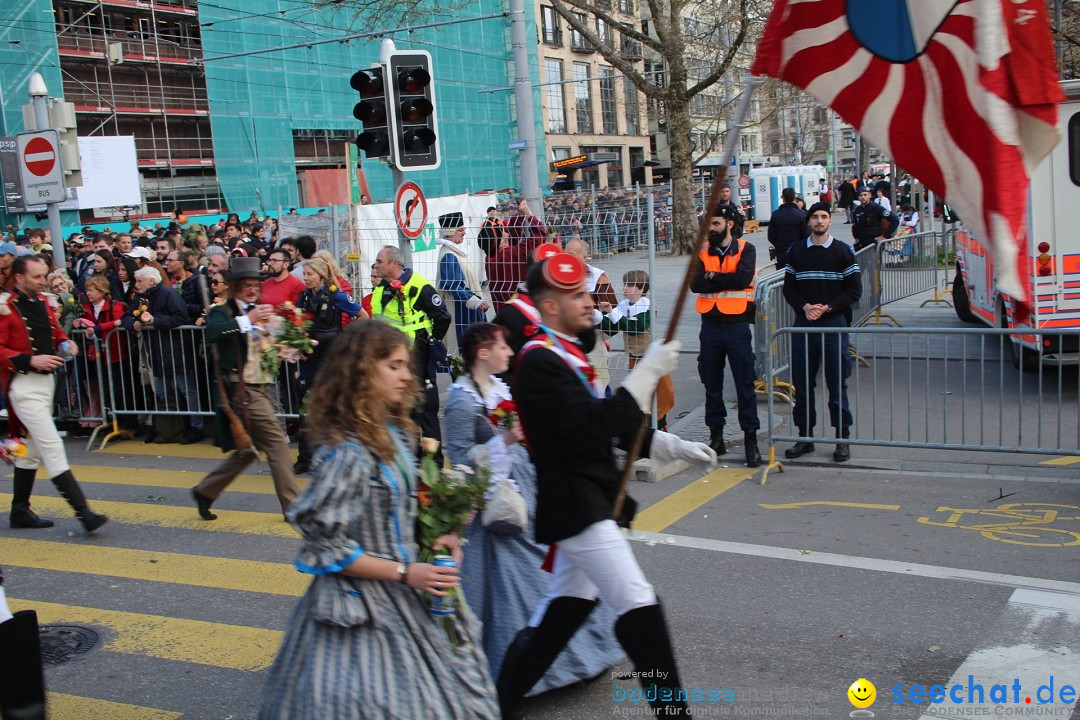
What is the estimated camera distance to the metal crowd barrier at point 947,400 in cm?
776

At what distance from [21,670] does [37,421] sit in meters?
3.81

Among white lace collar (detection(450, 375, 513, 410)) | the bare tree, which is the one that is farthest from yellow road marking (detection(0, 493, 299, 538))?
the bare tree

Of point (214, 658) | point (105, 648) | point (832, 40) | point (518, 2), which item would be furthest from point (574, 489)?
point (518, 2)

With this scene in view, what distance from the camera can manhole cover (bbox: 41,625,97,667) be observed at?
5299 mm

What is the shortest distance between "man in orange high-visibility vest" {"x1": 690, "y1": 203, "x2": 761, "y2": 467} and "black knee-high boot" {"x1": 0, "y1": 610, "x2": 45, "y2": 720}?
569 cm

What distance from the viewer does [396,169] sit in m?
10.1

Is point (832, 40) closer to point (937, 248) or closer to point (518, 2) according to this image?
point (518, 2)

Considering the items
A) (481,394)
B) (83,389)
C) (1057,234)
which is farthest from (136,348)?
(1057,234)

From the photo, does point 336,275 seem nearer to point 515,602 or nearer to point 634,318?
point 634,318

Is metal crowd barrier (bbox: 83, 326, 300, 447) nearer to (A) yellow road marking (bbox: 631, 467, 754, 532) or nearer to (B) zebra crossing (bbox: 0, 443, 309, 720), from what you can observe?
(B) zebra crossing (bbox: 0, 443, 309, 720)

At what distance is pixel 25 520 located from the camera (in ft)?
25.3

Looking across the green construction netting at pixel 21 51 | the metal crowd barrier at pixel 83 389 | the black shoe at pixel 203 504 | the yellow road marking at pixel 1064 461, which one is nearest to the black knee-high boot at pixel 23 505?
the black shoe at pixel 203 504

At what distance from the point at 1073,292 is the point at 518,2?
27.4ft

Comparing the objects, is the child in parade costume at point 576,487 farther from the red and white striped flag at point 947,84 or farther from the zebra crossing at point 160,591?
the zebra crossing at point 160,591
